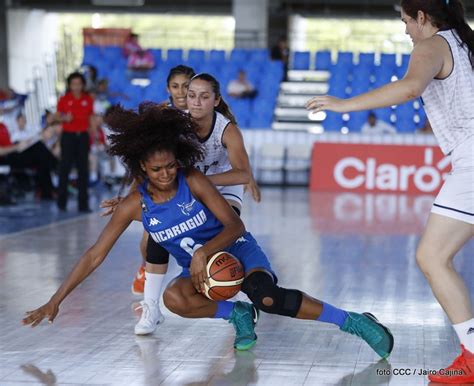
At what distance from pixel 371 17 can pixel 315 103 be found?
73.0 ft

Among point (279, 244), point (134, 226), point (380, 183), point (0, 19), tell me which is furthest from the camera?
point (0, 19)

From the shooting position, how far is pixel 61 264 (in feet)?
30.0

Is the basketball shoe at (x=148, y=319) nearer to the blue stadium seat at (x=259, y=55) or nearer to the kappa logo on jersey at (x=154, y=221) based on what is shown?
the kappa logo on jersey at (x=154, y=221)

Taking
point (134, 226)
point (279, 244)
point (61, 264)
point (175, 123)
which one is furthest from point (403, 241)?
point (175, 123)

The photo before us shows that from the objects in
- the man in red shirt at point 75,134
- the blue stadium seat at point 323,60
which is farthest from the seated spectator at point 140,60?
the man in red shirt at point 75,134

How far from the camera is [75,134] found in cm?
1410

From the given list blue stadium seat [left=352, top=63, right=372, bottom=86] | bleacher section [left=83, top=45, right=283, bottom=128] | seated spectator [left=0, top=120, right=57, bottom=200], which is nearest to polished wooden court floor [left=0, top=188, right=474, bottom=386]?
seated spectator [left=0, top=120, right=57, bottom=200]

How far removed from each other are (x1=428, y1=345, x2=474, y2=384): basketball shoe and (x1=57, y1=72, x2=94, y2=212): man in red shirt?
31.8ft

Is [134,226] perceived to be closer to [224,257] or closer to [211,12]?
[224,257]

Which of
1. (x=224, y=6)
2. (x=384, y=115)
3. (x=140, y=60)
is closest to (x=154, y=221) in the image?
(x=384, y=115)

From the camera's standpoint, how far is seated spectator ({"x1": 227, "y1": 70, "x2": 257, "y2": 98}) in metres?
20.7

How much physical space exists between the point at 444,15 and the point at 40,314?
2486mm

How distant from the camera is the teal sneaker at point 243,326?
5727 mm

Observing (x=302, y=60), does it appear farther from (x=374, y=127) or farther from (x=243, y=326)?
(x=243, y=326)
